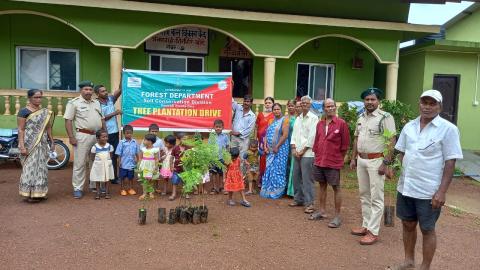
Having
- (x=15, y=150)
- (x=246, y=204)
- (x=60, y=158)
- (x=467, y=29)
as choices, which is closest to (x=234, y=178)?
(x=246, y=204)

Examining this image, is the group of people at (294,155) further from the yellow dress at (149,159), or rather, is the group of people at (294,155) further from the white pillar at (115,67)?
the white pillar at (115,67)

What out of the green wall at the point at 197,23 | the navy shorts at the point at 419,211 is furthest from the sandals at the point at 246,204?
the green wall at the point at 197,23

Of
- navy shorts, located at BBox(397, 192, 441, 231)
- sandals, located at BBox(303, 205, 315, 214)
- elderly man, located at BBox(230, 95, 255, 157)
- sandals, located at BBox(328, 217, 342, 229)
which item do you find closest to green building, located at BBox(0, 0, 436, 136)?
elderly man, located at BBox(230, 95, 255, 157)

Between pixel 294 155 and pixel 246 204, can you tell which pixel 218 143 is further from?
pixel 294 155

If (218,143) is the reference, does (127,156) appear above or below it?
below

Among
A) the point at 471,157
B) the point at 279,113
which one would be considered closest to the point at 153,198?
the point at 279,113

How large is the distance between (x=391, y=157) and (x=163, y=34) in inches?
296

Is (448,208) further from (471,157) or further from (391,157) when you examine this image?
(471,157)

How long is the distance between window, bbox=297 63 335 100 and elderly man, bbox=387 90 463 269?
800cm

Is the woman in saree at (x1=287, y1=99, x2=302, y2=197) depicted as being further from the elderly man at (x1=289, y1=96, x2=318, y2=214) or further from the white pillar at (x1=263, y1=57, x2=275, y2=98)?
the white pillar at (x1=263, y1=57, x2=275, y2=98)

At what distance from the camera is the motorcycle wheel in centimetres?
776

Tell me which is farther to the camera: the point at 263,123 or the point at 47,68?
the point at 47,68

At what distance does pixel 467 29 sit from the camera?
13586mm

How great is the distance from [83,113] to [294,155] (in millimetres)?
3086
